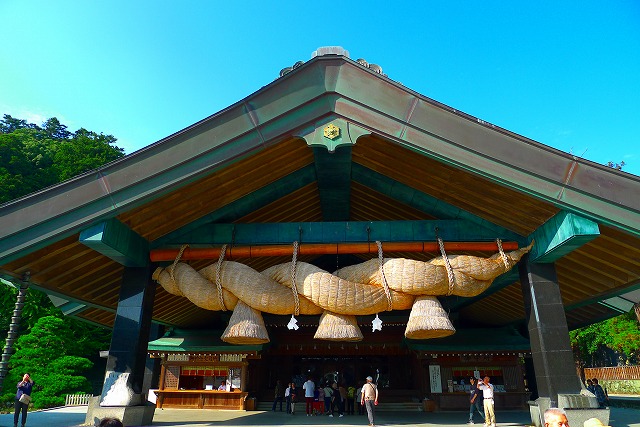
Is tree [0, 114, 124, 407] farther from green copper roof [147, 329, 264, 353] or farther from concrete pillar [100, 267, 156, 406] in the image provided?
concrete pillar [100, 267, 156, 406]

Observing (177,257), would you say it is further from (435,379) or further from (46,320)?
(46,320)

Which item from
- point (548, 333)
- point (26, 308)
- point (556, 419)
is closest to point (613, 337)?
point (548, 333)

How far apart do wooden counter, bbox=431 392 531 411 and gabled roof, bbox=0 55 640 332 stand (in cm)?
787

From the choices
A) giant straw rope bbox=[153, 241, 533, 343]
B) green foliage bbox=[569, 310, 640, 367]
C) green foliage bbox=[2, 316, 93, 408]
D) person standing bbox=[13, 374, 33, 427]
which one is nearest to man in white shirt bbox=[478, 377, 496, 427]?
giant straw rope bbox=[153, 241, 533, 343]

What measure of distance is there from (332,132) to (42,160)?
38.1 metres

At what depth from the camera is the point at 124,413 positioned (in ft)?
23.9

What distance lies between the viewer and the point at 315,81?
7.29m

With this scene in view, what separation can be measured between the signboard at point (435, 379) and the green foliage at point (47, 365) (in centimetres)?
1733

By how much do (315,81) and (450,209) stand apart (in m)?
3.96

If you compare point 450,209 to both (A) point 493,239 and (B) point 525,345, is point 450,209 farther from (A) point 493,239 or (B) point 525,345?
(B) point 525,345

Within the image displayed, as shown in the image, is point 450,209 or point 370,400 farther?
point 370,400

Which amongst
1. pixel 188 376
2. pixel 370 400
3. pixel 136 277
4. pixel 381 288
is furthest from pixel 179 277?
pixel 188 376

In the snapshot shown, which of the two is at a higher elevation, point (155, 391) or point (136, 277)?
point (136, 277)

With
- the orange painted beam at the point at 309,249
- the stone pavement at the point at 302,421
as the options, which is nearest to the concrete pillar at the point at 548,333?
the orange painted beam at the point at 309,249
